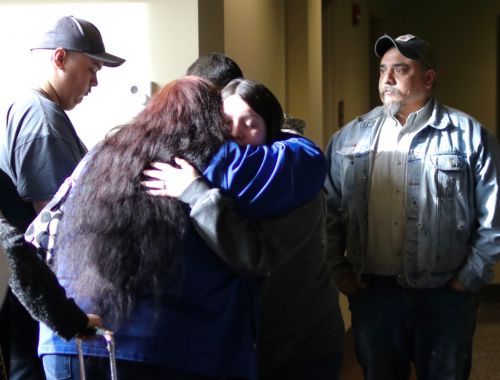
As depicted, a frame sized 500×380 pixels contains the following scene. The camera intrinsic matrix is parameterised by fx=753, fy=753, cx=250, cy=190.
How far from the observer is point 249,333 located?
58.6 inches

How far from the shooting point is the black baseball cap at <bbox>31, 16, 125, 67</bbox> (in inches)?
85.7

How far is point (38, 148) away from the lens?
2049 mm

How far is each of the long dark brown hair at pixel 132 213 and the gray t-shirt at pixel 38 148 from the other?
0.58 meters

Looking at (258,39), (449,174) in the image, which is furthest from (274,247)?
(258,39)

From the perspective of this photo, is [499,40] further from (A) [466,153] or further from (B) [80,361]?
(B) [80,361]

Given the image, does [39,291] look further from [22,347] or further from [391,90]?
[391,90]

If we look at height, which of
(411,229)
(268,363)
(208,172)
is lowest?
(268,363)

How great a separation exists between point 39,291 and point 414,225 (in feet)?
4.35

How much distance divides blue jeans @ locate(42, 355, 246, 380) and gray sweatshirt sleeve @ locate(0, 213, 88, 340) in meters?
0.12

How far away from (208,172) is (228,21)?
171cm

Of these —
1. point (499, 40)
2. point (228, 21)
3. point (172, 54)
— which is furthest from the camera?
point (499, 40)

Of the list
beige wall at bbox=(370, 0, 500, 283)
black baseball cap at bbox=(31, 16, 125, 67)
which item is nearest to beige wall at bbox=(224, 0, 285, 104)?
black baseball cap at bbox=(31, 16, 125, 67)

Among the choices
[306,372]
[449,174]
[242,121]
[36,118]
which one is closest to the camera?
[242,121]

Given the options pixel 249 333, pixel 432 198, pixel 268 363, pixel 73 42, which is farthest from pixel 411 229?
pixel 73 42
